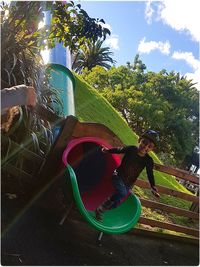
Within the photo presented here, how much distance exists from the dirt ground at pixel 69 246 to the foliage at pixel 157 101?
2538 centimetres

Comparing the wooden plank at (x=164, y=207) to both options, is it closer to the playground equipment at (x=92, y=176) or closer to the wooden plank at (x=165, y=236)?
the wooden plank at (x=165, y=236)

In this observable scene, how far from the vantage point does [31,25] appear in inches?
193

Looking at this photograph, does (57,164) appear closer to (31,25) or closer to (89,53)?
(31,25)

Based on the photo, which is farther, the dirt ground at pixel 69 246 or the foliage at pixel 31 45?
the foliage at pixel 31 45

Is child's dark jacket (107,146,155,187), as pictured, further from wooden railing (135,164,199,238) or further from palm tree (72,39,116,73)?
palm tree (72,39,116,73)

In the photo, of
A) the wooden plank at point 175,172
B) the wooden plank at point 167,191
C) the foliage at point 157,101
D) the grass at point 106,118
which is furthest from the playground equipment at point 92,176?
the foliage at point 157,101

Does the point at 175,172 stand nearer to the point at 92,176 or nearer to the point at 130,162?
the point at 92,176

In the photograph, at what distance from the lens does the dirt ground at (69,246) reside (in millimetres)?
4008

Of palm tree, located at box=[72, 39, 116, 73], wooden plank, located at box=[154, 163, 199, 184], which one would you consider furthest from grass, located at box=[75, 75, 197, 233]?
palm tree, located at box=[72, 39, 116, 73]

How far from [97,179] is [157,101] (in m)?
26.4

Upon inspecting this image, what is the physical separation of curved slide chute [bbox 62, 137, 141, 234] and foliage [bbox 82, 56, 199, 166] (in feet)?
80.6

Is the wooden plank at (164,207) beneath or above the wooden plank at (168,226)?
above

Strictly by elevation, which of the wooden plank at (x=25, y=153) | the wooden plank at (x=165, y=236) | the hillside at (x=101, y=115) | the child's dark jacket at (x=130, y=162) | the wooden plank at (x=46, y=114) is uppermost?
the hillside at (x=101, y=115)

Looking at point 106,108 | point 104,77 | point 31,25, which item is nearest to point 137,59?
point 104,77
